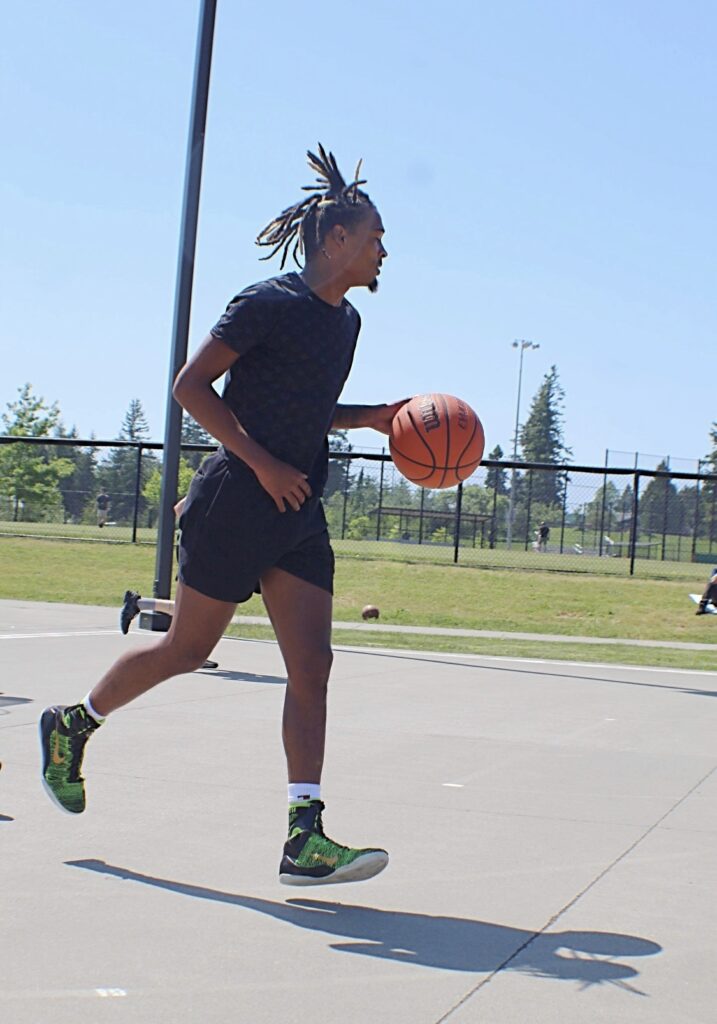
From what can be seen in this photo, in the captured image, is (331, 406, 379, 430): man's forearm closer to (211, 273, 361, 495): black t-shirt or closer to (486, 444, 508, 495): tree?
(211, 273, 361, 495): black t-shirt

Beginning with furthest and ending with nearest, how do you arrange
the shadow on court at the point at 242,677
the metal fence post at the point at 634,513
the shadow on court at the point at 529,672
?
the metal fence post at the point at 634,513, the shadow on court at the point at 529,672, the shadow on court at the point at 242,677

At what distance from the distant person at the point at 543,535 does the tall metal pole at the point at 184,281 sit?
17.2m

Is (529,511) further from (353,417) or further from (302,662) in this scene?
(302,662)

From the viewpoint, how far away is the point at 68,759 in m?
4.44

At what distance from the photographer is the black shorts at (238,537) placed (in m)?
4.11

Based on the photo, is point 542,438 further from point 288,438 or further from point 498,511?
point 288,438

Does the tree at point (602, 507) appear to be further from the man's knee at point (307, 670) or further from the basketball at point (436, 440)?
the man's knee at point (307, 670)

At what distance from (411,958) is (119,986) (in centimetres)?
76

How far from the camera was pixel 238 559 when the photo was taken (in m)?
4.12

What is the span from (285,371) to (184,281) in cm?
783

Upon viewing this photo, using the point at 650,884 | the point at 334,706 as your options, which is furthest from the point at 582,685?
the point at 650,884

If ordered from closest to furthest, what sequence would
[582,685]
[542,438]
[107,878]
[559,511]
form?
[107,878], [582,685], [559,511], [542,438]

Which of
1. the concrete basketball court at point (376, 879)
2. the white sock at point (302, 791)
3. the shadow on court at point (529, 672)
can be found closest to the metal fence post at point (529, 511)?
the shadow on court at point (529, 672)

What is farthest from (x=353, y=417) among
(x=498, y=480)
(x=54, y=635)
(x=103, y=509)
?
(x=103, y=509)
